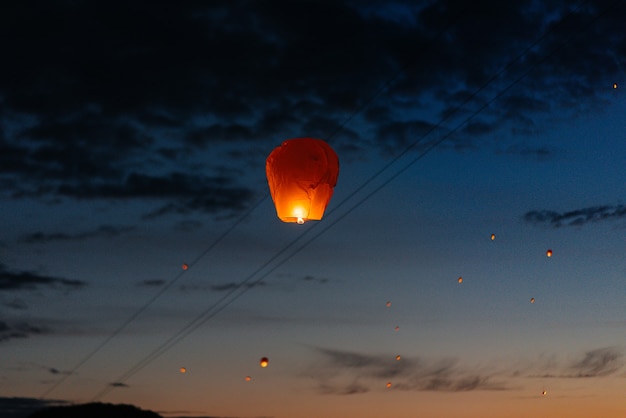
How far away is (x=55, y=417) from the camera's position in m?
18.9

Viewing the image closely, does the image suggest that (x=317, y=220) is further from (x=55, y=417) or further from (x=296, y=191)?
(x=55, y=417)

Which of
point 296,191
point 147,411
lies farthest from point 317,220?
point 147,411

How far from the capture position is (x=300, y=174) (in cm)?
827

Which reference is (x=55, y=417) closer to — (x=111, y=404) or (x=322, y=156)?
(x=111, y=404)

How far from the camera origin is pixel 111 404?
19.4 metres

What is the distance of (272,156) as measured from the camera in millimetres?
8398

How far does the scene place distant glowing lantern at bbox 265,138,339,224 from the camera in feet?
27.1

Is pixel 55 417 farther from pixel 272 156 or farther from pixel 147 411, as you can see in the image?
pixel 272 156

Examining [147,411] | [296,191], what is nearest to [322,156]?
[296,191]

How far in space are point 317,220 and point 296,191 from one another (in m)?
0.47

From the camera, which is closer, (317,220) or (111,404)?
(317,220)

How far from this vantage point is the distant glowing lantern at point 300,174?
8258mm

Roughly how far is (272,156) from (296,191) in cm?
43

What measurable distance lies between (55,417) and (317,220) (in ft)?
41.2
